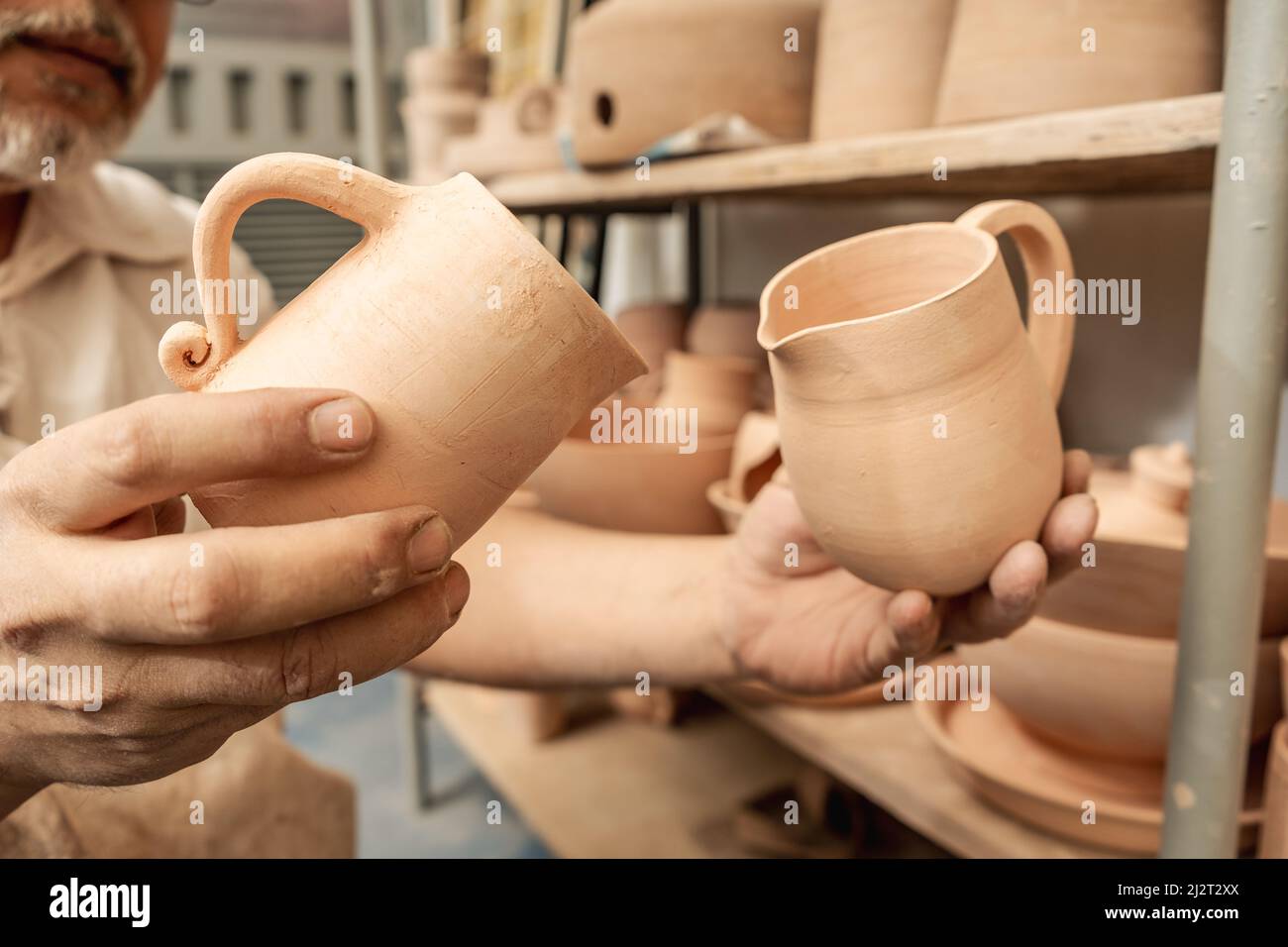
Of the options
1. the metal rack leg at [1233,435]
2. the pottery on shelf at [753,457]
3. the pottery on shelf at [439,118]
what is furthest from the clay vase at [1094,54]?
the pottery on shelf at [439,118]

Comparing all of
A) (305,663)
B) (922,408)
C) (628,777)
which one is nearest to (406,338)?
(305,663)

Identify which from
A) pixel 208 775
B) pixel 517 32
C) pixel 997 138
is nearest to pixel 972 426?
pixel 997 138

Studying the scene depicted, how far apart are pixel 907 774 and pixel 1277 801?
1.20 ft

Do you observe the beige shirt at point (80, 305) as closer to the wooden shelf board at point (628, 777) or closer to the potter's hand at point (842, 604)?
the potter's hand at point (842, 604)

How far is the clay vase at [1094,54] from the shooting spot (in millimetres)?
742

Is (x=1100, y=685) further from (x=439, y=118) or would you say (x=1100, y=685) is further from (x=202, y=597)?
(x=439, y=118)

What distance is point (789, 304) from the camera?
0.63 metres

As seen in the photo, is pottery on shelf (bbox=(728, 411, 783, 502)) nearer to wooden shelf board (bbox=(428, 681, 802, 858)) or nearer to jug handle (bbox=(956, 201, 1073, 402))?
jug handle (bbox=(956, 201, 1073, 402))
